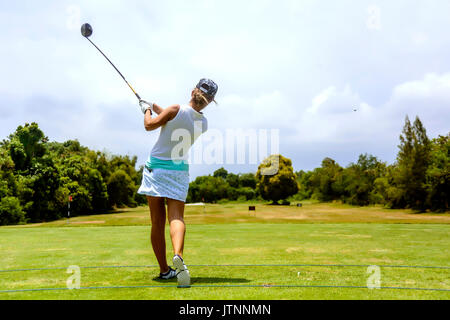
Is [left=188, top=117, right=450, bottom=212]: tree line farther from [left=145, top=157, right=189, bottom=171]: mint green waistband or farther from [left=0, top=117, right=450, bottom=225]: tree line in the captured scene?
[left=145, top=157, right=189, bottom=171]: mint green waistband

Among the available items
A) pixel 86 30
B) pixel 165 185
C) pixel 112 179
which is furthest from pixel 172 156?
pixel 112 179

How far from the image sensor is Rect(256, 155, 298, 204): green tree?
2469 inches

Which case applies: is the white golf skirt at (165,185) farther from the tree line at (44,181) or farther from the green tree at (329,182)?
the green tree at (329,182)

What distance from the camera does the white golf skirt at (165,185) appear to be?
4750 millimetres

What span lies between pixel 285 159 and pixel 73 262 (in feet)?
196

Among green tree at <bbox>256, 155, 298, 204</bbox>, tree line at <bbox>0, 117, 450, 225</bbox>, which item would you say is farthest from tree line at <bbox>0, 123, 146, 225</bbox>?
green tree at <bbox>256, 155, 298, 204</bbox>

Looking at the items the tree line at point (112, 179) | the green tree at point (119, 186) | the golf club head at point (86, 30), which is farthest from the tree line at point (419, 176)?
the golf club head at point (86, 30)

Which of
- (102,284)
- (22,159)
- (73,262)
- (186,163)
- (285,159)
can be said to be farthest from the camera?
(285,159)

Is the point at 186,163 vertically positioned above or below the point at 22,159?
below

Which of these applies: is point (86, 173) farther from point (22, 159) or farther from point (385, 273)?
point (385, 273)

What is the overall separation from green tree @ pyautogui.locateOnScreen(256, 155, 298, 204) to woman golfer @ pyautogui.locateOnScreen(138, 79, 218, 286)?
191ft
